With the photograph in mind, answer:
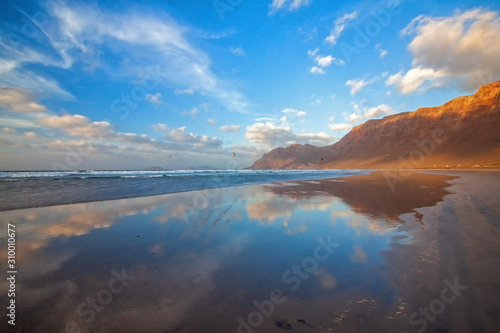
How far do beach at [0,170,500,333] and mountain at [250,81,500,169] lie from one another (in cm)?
9431

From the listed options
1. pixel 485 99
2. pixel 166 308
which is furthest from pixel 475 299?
pixel 485 99

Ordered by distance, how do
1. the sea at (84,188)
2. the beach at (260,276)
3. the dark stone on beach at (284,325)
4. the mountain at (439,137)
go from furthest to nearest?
1. the mountain at (439,137)
2. the sea at (84,188)
3. the beach at (260,276)
4. the dark stone on beach at (284,325)

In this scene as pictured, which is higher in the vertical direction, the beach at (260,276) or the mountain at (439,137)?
the mountain at (439,137)

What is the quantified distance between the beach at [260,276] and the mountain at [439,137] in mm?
94312

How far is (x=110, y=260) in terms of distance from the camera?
4508 mm

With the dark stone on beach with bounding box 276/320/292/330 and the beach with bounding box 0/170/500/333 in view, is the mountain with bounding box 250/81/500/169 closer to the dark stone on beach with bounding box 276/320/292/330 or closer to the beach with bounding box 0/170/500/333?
the beach with bounding box 0/170/500/333

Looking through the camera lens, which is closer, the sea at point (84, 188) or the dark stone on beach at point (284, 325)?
the dark stone on beach at point (284, 325)

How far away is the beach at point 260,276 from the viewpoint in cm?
251

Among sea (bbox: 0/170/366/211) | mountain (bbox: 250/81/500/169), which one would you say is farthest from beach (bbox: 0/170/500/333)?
mountain (bbox: 250/81/500/169)

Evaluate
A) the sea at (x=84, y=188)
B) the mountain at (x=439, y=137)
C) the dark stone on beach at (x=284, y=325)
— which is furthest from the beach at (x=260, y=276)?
the mountain at (x=439, y=137)

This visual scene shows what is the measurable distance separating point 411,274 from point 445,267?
0.78m

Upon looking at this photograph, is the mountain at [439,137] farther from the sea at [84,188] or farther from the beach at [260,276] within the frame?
the beach at [260,276]

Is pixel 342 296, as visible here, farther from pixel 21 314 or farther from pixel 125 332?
pixel 21 314

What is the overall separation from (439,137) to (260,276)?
164201mm
